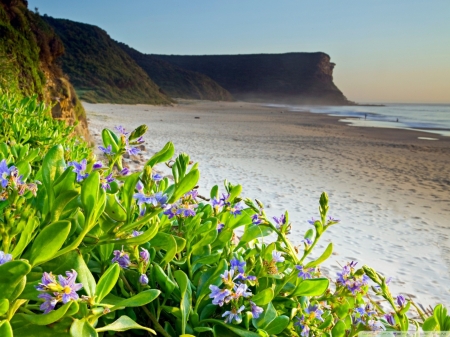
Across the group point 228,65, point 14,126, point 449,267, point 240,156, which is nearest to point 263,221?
point 14,126

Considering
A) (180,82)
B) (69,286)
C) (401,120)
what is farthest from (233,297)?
(180,82)

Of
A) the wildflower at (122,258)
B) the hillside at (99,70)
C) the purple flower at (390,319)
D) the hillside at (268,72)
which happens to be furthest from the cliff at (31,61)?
the hillside at (268,72)

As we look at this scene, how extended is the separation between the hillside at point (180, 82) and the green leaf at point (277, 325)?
8037 centimetres

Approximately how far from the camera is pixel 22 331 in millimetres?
657

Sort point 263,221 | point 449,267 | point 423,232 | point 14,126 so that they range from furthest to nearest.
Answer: point 423,232, point 449,267, point 14,126, point 263,221

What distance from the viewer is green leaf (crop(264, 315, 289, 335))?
939 millimetres

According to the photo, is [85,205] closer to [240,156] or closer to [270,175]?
[270,175]

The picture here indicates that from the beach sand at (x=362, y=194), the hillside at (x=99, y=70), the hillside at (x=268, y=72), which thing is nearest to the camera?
the beach sand at (x=362, y=194)

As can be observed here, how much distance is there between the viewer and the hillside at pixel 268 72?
12269cm

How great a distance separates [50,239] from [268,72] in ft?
437

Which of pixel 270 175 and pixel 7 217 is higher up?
pixel 7 217

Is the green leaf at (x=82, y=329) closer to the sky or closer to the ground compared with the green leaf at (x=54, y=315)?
closer to the ground

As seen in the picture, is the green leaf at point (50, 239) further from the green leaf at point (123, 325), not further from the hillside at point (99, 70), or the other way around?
the hillside at point (99, 70)

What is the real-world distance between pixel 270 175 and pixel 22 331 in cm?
667
